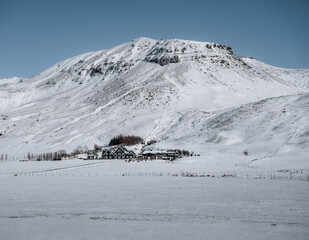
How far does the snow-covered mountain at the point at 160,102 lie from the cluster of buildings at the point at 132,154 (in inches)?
196

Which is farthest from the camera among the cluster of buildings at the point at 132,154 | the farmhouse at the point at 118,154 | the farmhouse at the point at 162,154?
the farmhouse at the point at 118,154

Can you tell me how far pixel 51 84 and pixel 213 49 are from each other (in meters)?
76.9

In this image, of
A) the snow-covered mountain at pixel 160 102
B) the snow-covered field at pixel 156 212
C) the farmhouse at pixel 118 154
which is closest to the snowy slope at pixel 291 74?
the snow-covered mountain at pixel 160 102

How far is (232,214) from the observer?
13.5 meters

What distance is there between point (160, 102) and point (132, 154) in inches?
1429

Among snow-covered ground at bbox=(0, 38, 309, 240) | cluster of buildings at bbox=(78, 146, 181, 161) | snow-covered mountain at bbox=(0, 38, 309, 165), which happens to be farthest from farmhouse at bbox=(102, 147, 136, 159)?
snow-covered mountain at bbox=(0, 38, 309, 165)

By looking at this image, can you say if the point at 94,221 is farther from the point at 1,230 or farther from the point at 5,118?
the point at 5,118

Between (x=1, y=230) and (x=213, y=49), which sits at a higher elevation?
(x=213, y=49)

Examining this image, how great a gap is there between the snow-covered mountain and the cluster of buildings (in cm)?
497

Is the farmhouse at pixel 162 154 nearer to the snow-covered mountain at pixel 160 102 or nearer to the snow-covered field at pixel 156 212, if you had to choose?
the snow-covered mountain at pixel 160 102

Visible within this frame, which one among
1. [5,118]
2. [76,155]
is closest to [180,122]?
[76,155]

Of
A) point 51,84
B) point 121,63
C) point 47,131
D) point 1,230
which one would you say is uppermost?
point 121,63

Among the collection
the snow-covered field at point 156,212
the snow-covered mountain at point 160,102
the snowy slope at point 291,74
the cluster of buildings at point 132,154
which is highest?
the snowy slope at point 291,74

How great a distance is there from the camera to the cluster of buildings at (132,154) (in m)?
48.4
